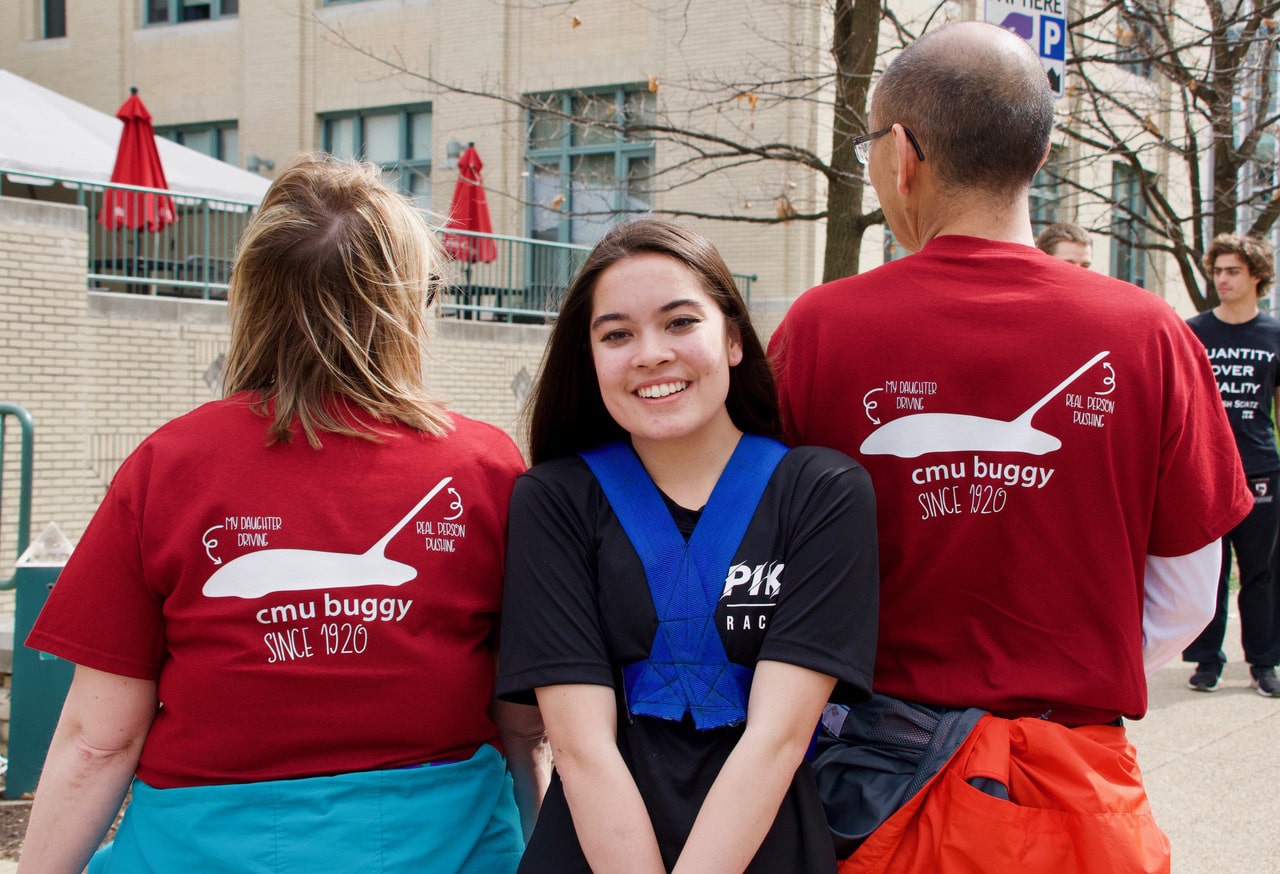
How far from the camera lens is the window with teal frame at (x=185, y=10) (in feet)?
71.6

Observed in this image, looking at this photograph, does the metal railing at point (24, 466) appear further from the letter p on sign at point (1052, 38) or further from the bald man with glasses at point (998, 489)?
the letter p on sign at point (1052, 38)

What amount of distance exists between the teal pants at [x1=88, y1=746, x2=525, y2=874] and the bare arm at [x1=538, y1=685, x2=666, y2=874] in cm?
25

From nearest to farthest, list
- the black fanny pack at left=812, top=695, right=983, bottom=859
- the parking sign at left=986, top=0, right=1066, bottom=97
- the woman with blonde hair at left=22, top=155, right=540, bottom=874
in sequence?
the woman with blonde hair at left=22, top=155, right=540, bottom=874 → the black fanny pack at left=812, top=695, right=983, bottom=859 → the parking sign at left=986, top=0, right=1066, bottom=97

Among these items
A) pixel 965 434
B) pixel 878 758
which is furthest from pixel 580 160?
pixel 878 758

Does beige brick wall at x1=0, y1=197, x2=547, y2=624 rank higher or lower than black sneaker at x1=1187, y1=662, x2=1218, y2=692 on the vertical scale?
higher

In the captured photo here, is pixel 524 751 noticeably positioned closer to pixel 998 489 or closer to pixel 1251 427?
pixel 998 489

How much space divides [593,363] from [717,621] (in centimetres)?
57

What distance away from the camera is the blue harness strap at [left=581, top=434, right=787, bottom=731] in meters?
1.87

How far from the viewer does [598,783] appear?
1833 mm

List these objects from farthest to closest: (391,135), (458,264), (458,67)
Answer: (391,135), (458,67), (458,264)

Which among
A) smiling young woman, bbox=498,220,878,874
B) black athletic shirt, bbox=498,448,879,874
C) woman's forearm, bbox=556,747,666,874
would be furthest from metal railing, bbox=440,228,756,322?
woman's forearm, bbox=556,747,666,874

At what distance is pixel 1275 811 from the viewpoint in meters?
→ 4.88

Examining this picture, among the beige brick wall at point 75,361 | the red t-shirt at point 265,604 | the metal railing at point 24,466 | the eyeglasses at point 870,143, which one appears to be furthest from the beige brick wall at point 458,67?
the red t-shirt at point 265,604

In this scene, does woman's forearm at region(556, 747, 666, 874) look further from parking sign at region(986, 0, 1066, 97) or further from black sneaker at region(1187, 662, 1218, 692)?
black sneaker at region(1187, 662, 1218, 692)
